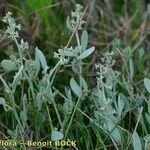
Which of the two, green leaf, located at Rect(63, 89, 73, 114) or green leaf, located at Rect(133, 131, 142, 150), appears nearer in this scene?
green leaf, located at Rect(133, 131, 142, 150)

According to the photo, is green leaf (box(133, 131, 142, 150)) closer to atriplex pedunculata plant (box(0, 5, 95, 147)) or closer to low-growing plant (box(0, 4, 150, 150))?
low-growing plant (box(0, 4, 150, 150))

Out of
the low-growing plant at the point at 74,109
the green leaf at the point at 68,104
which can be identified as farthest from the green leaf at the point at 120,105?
the green leaf at the point at 68,104

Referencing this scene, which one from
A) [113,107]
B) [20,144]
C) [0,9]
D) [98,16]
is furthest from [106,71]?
[98,16]

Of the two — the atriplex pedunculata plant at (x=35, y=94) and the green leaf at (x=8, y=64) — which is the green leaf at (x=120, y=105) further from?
the green leaf at (x=8, y=64)

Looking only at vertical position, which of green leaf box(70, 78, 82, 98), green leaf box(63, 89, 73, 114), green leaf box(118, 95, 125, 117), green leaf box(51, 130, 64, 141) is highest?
green leaf box(70, 78, 82, 98)

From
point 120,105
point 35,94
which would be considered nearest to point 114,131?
point 120,105

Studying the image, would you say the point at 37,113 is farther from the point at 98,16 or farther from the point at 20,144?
the point at 98,16

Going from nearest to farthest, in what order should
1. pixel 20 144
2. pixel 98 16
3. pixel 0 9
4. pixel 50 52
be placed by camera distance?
pixel 20 144 → pixel 0 9 → pixel 50 52 → pixel 98 16

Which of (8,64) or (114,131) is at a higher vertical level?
(8,64)

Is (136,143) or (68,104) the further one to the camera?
(68,104)

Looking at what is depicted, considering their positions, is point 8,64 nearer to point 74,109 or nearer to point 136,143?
point 74,109

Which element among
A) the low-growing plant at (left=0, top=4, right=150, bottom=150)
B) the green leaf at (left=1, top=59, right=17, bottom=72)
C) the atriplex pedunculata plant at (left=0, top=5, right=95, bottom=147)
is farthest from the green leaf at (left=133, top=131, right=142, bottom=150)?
the green leaf at (left=1, top=59, right=17, bottom=72)
